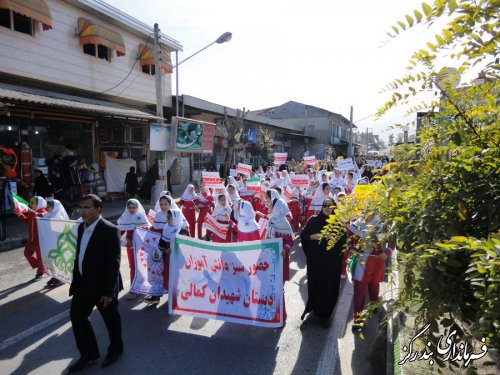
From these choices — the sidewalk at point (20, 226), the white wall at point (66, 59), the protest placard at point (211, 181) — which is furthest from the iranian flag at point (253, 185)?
the white wall at point (66, 59)

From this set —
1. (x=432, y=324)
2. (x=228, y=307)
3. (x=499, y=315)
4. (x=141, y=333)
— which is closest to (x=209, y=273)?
(x=228, y=307)

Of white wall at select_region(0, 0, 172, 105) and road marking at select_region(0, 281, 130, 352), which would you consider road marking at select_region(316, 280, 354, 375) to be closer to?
road marking at select_region(0, 281, 130, 352)

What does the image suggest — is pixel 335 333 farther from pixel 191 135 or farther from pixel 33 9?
pixel 33 9

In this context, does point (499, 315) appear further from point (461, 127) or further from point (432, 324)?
point (461, 127)

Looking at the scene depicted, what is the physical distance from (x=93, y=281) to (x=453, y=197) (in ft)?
10.9

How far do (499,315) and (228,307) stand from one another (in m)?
3.63

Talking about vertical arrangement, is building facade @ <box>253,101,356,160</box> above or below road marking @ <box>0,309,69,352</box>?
above

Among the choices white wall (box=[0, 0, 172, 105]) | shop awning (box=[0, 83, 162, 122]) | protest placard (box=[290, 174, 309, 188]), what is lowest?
protest placard (box=[290, 174, 309, 188])

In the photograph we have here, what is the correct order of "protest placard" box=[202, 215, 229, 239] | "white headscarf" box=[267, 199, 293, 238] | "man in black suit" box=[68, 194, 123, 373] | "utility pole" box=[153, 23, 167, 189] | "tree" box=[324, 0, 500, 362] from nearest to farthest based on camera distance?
"tree" box=[324, 0, 500, 362] → "man in black suit" box=[68, 194, 123, 373] → "white headscarf" box=[267, 199, 293, 238] → "protest placard" box=[202, 215, 229, 239] → "utility pole" box=[153, 23, 167, 189]

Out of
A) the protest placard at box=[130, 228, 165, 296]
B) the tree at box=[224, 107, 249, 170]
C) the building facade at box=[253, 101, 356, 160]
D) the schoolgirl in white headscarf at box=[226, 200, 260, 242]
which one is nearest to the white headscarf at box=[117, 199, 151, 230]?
the protest placard at box=[130, 228, 165, 296]

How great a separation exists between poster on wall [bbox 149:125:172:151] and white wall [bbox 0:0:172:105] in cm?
413

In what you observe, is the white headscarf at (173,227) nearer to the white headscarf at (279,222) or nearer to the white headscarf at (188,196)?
the white headscarf at (279,222)

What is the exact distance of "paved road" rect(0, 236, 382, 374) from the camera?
3.66 meters

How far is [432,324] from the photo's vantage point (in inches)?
57.2
